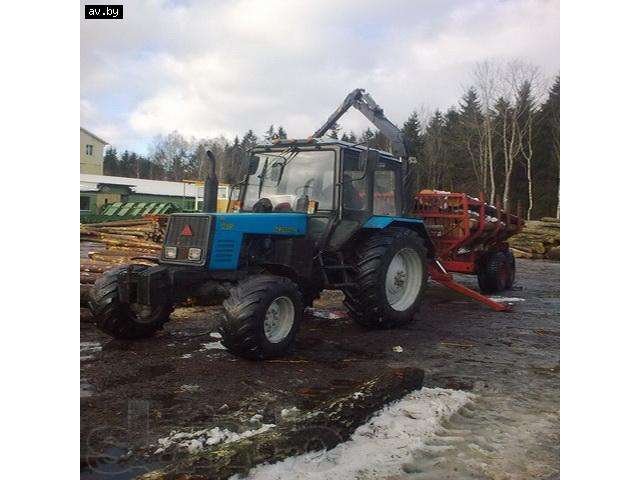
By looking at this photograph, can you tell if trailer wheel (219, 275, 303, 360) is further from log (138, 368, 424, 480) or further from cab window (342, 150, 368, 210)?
cab window (342, 150, 368, 210)

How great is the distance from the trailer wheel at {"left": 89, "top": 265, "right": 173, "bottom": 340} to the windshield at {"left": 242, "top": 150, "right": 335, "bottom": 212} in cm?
129

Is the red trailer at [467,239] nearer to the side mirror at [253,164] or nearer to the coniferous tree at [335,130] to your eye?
the coniferous tree at [335,130]

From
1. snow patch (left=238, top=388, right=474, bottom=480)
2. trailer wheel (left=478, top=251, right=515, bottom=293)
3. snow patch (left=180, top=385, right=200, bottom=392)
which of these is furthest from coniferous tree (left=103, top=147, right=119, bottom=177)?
trailer wheel (left=478, top=251, right=515, bottom=293)

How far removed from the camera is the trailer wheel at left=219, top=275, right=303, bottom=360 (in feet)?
12.2

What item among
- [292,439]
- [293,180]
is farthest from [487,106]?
[292,439]

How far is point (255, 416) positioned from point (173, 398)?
0.57 meters

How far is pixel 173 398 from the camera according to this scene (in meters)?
3.25

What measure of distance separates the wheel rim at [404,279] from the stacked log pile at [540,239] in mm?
1105

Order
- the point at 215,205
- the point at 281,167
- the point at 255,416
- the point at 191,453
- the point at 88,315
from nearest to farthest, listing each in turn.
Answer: the point at 191,453
the point at 255,416
the point at 215,205
the point at 88,315
the point at 281,167

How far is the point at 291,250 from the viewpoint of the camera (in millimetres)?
4621

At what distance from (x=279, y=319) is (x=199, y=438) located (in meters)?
1.49

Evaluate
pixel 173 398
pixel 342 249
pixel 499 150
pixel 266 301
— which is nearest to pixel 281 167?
pixel 342 249
